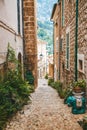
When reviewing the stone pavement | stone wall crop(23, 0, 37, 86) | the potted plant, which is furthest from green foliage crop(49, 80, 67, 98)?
the potted plant

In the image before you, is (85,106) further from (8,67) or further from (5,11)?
(5,11)

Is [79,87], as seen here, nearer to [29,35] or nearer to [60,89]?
[60,89]

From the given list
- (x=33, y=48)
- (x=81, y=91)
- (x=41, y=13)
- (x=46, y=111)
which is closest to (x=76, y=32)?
(x=81, y=91)

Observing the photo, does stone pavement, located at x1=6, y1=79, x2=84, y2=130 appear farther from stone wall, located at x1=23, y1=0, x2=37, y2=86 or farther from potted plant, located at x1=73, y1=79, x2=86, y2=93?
stone wall, located at x1=23, y1=0, x2=37, y2=86

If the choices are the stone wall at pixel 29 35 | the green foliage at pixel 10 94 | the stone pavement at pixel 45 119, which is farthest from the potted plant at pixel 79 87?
the stone wall at pixel 29 35

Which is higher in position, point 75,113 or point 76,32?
point 76,32

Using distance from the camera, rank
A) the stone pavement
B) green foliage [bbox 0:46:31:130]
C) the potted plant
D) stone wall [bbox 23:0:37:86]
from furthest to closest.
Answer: stone wall [bbox 23:0:37:86] → the potted plant → green foliage [bbox 0:46:31:130] → the stone pavement

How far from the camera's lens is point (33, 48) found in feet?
54.6

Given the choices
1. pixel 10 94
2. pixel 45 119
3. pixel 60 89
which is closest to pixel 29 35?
pixel 60 89

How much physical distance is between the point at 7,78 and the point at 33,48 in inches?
293

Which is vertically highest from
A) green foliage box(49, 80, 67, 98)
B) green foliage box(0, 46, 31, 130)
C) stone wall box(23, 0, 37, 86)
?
stone wall box(23, 0, 37, 86)

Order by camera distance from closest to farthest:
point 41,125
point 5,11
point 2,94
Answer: point 41,125 < point 2,94 < point 5,11

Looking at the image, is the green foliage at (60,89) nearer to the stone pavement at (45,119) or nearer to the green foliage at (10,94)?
the green foliage at (10,94)

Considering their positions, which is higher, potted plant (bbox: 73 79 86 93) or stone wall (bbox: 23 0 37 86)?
stone wall (bbox: 23 0 37 86)
